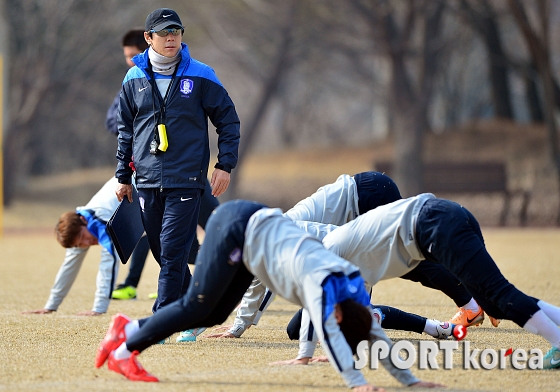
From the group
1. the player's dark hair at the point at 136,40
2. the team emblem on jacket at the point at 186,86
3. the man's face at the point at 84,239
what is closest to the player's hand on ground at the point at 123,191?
the team emblem on jacket at the point at 186,86

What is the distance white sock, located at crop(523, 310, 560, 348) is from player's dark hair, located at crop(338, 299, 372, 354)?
3.57 ft

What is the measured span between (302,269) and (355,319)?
1.18 feet

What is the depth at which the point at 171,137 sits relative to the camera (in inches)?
230

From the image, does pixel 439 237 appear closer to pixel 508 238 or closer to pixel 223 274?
pixel 223 274

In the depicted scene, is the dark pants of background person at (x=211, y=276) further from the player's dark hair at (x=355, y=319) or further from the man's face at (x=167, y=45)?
the man's face at (x=167, y=45)

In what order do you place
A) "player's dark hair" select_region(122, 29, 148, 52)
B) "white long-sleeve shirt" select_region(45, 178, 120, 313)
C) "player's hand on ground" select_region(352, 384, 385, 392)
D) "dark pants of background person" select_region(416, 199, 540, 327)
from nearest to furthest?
1. "player's hand on ground" select_region(352, 384, 385, 392)
2. "dark pants of background person" select_region(416, 199, 540, 327)
3. "white long-sleeve shirt" select_region(45, 178, 120, 313)
4. "player's dark hair" select_region(122, 29, 148, 52)

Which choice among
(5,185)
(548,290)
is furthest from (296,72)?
(548,290)

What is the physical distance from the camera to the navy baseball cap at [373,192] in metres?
6.11

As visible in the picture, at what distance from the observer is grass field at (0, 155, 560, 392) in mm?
4625

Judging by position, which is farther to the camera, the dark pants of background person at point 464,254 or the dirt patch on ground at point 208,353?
the dark pants of background person at point 464,254

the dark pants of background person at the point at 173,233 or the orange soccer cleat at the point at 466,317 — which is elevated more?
the dark pants of background person at the point at 173,233

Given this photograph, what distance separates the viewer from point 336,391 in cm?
443

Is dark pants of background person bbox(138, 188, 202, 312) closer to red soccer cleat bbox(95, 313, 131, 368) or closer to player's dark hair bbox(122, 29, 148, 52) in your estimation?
red soccer cleat bbox(95, 313, 131, 368)

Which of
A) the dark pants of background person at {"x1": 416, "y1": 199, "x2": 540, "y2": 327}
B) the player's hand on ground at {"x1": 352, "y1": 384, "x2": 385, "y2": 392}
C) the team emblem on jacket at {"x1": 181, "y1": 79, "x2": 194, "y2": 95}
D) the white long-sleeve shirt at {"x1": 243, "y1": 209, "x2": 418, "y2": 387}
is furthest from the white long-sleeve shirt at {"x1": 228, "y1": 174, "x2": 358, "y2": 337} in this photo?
the player's hand on ground at {"x1": 352, "y1": 384, "x2": 385, "y2": 392}
